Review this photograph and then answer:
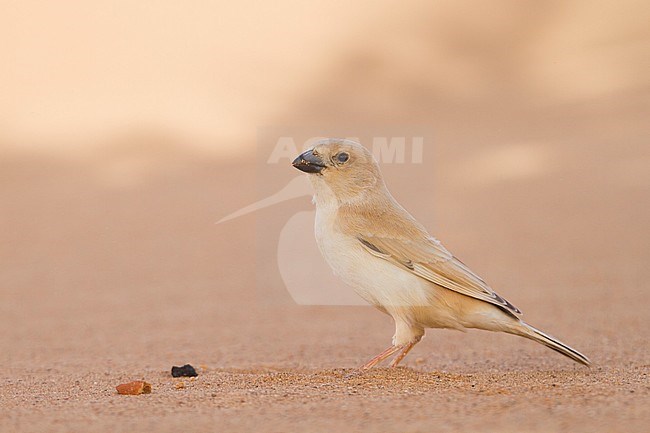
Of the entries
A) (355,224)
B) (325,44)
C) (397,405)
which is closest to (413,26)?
(325,44)

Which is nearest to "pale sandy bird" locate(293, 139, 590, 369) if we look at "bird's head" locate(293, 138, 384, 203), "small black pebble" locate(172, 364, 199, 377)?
"bird's head" locate(293, 138, 384, 203)

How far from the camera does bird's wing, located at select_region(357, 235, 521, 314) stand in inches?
197

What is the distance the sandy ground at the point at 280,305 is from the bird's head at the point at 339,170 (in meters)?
1.10

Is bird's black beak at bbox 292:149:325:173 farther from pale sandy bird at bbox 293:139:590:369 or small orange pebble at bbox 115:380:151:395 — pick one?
small orange pebble at bbox 115:380:151:395

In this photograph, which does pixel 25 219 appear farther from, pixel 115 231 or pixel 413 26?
pixel 413 26

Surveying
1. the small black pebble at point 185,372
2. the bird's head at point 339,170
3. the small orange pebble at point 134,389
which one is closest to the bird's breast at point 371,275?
the bird's head at point 339,170

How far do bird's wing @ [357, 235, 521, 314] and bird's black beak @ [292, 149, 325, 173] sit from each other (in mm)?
580

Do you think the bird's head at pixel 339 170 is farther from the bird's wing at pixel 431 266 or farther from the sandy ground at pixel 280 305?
the sandy ground at pixel 280 305

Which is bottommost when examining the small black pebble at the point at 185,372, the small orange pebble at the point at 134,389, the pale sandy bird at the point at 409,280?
the small orange pebble at the point at 134,389

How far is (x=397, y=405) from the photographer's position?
391cm

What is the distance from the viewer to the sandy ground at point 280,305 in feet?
12.8

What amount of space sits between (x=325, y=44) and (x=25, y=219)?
30.4 ft

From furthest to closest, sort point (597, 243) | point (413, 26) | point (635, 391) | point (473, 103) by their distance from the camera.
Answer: point (413, 26)
point (473, 103)
point (597, 243)
point (635, 391)

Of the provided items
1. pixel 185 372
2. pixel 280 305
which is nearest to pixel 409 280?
pixel 185 372
